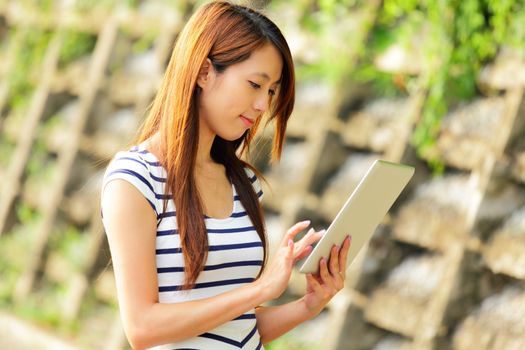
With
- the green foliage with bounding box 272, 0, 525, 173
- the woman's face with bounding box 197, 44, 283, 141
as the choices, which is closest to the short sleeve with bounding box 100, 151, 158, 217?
the woman's face with bounding box 197, 44, 283, 141

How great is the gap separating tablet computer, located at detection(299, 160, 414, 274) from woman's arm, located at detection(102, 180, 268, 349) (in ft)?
0.66

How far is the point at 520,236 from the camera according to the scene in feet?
13.0

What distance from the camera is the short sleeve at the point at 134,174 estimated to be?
2.18m

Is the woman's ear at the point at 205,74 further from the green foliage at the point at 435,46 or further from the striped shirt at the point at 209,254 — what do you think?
the green foliage at the point at 435,46

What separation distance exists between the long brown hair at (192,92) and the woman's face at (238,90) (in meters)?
0.02

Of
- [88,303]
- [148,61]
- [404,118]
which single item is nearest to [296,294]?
[404,118]

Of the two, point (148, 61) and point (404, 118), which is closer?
point (404, 118)

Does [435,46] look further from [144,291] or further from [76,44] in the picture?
[76,44]

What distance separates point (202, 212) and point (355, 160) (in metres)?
2.73

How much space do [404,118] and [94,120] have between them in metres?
3.09

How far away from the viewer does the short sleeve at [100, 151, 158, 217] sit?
2184mm

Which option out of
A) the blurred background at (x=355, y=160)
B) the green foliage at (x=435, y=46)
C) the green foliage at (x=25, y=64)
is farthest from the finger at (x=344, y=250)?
the green foliage at (x=25, y=64)

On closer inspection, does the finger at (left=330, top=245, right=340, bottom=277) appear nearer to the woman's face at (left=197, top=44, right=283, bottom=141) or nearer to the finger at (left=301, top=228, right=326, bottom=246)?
the finger at (left=301, top=228, right=326, bottom=246)

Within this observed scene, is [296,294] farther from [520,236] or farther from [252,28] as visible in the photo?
[252,28]
